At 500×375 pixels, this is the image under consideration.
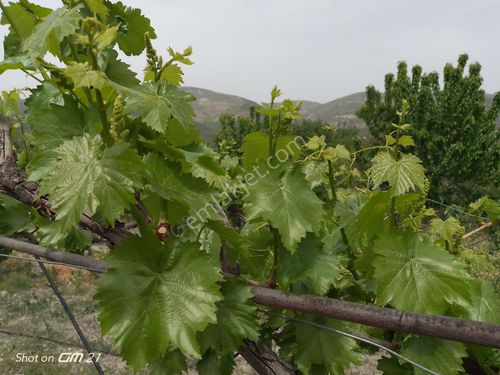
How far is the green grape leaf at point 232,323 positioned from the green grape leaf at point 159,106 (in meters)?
0.40

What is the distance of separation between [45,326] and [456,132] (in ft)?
44.4

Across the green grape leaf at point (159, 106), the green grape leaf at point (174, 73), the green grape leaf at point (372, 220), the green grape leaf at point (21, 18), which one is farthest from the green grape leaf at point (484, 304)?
the green grape leaf at point (21, 18)

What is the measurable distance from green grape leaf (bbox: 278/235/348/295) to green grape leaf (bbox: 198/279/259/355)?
11cm

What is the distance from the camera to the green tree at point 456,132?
13.9 m

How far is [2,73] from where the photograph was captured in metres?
1.08

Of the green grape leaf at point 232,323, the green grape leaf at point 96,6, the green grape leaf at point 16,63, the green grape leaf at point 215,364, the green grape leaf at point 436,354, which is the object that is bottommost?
the green grape leaf at point 215,364

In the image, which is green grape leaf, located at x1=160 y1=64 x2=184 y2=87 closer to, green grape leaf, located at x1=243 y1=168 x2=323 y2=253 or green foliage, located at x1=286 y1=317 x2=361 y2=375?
green grape leaf, located at x1=243 y1=168 x2=323 y2=253

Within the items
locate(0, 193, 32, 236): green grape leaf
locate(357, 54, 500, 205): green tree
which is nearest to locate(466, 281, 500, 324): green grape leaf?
locate(0, 193, 32, 236): green grape leaf

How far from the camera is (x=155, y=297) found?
87cm

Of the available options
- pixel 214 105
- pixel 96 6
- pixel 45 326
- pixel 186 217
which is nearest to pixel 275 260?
pixel 186 217

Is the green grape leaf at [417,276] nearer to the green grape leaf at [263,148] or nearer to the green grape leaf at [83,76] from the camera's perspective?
the green grape leaf at [263,148]

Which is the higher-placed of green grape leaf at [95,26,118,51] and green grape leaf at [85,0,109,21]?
green grape leaf at [85,0,109,21]

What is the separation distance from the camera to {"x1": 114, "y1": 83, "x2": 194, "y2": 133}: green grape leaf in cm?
83

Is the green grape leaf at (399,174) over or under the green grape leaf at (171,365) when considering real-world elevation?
over
